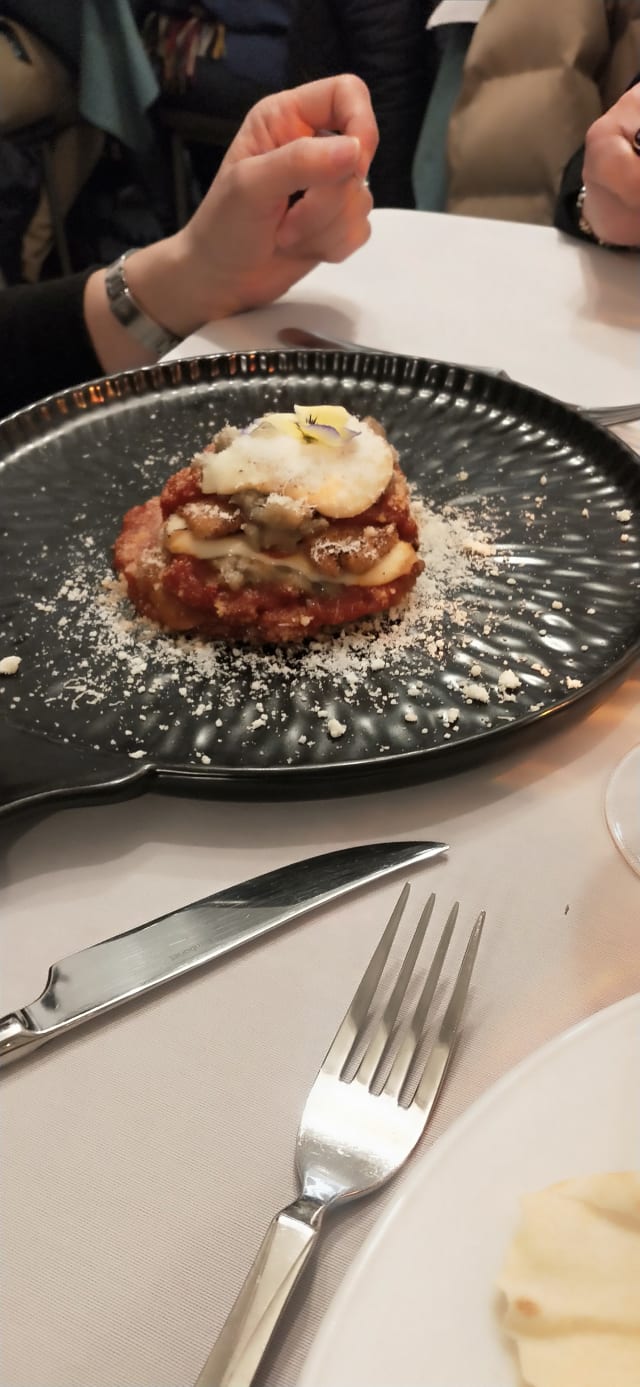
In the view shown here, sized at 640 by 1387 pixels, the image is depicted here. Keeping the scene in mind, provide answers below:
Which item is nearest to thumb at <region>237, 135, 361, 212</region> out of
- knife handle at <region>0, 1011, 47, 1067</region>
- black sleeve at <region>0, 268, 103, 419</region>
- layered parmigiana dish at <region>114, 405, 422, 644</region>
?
black sleeve at <region>0, 268, 103, 419</region>

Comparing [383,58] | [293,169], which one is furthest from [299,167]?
[383,58]

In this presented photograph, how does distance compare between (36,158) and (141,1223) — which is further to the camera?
(36,158)

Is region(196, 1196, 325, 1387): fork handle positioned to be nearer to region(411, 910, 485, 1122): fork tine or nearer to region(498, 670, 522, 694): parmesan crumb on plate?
region(411, 910, 485, 1122): fork tine

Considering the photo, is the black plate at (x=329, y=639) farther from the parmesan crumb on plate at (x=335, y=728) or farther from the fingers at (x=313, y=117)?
the fingers at (x=313, y=117)

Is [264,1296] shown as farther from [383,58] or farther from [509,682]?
[383,58]

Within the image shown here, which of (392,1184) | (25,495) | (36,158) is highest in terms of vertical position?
(36,158)

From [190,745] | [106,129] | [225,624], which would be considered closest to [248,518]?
[225,624]

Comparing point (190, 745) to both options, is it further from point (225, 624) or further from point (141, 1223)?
point (141, 1223)

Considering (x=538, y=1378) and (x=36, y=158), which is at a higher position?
(x=36, y=158)

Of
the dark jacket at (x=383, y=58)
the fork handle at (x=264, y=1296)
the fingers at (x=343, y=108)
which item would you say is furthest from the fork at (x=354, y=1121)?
the dark jacket at (x=383, y=58)
